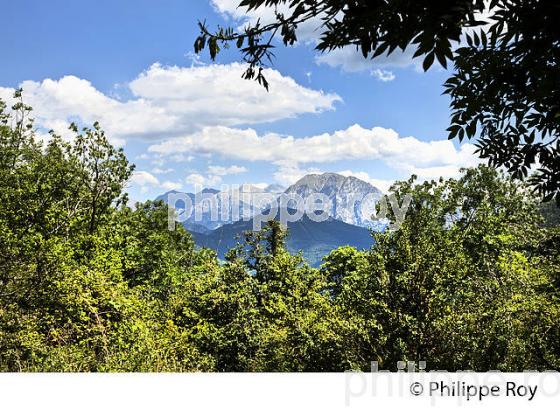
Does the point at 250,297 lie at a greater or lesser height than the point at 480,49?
lesser

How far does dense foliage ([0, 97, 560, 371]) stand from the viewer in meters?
7.29

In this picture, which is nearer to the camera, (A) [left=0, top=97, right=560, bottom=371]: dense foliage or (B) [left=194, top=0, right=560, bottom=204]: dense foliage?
(B) [left=194, top=0, right=560, bottom=204]: dense foliage

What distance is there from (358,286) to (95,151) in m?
9.35

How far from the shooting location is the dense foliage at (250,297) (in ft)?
23.9

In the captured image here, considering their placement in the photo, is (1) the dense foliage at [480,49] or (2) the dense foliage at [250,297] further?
(2) the dense foliage at [250,297]

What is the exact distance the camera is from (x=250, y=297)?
15320mm

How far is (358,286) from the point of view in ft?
26.9

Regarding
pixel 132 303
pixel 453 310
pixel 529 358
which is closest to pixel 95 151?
pixel 132 303

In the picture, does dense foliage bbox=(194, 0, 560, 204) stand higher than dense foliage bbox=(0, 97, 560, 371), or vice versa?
dense foliage bbox=(194, 0, 560, 204)

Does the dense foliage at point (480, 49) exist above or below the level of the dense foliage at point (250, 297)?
above
